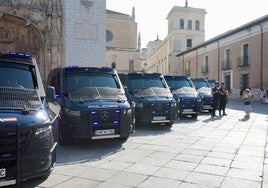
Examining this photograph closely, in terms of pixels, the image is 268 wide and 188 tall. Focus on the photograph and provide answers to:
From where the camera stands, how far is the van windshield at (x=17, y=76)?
211 inches

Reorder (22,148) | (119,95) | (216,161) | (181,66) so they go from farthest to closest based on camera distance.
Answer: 1. (181,66)
2. (119,95)
3. (216,161)
4. (22,148)

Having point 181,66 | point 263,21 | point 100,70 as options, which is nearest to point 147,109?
point 100,70

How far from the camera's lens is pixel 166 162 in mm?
6328

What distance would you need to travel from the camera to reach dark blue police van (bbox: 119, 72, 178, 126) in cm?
1057

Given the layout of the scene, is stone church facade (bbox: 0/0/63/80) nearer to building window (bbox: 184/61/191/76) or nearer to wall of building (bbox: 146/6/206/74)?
building window (bbox: 184/61/191/76)

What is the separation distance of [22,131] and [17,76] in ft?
5.30

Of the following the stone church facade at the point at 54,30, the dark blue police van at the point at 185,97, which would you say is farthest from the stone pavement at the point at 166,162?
the stone church facade at the point at 54,30

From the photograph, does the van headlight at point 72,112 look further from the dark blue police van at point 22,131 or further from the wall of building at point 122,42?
the wall of building at point 122,42

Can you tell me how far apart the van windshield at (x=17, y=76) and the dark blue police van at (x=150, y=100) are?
14.9ft

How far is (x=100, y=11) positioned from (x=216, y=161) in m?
16.7

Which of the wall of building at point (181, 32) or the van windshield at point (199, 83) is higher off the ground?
the wall of building at point (181, 32)

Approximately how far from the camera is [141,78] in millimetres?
11891

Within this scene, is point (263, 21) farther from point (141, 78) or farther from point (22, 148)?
point (22, 148)

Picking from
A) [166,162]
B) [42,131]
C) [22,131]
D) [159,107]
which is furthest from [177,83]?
[22,131]
